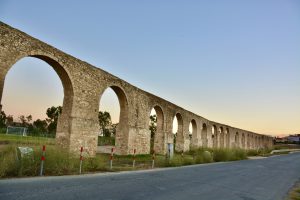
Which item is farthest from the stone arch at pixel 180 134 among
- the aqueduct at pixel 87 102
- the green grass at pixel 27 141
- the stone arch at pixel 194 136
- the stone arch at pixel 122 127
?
the green grass at pixel 27 141

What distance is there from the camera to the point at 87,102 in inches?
605

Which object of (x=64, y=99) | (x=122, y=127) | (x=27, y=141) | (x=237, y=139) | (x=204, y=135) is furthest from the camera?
(x=237, y=139)

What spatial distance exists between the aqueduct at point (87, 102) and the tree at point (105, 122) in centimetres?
4528

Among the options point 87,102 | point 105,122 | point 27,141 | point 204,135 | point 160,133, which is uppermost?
point 105,122

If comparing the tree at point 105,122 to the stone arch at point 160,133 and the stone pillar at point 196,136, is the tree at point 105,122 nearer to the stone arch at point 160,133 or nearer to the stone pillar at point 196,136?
the stone pillar at point 196,136

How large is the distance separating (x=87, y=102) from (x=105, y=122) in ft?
184

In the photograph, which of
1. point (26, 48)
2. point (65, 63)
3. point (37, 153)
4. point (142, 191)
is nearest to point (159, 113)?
point (65, 63)

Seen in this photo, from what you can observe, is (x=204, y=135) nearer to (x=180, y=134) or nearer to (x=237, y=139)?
(x=180, y=134)

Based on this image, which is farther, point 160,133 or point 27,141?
point 160,133

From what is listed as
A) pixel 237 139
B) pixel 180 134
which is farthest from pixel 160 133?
pixel 237 139

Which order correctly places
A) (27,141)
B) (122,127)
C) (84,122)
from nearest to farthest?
(84,122)
(27,141)
(122,127)

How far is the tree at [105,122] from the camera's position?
69.6 metres

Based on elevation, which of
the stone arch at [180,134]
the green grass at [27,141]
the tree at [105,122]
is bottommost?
the green grass at [27,141]

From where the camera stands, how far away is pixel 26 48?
11938mm
